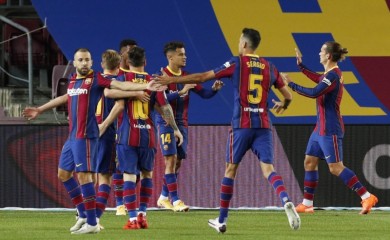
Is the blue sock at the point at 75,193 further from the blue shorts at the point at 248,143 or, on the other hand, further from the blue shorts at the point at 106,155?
the blue shorts at the point at 248,143

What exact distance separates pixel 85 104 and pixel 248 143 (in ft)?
5.67

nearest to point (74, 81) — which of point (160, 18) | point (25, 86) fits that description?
point (160, 18)

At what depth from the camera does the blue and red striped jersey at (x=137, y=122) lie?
13039 millimetres

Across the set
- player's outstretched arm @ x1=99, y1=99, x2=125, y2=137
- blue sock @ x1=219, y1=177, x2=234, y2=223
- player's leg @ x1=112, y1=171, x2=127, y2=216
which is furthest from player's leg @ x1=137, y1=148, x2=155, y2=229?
player's leg @ x1=112, y1=171, x2=127, y2=216

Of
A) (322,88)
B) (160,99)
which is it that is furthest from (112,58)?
(322,88)

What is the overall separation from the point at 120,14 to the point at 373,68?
15.2ft

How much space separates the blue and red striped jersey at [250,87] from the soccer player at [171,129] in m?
3.04

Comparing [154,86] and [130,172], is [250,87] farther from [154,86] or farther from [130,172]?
[130,172]

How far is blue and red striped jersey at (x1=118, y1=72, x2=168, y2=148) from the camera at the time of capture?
1304cm

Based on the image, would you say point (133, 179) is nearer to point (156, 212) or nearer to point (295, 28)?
point (156, 212)

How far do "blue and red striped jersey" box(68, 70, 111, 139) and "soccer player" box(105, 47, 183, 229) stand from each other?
0.52 metres

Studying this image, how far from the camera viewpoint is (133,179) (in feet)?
43.1

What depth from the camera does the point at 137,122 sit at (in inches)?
516

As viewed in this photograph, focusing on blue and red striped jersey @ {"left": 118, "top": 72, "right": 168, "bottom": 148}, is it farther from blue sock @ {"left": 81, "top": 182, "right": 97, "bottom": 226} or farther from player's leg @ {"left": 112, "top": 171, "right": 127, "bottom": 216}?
player's leg @ {"left": 112, "top": 171, "right": 127, "bottom": 216}
